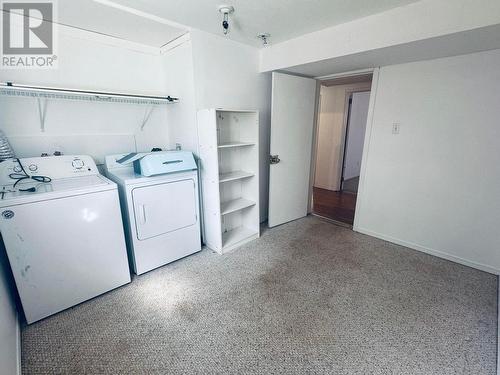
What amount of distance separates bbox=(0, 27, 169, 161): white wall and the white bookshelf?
32.7 inches

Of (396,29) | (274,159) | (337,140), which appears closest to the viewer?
(396,29)

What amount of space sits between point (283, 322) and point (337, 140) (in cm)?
390

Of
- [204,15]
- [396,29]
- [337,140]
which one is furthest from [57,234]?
[337,140]

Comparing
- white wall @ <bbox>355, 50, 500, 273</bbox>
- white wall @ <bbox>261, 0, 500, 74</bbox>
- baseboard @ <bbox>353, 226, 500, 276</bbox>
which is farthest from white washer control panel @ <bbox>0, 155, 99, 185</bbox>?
baseboard @ <bbox>353, 226, 500, 276</bbox>

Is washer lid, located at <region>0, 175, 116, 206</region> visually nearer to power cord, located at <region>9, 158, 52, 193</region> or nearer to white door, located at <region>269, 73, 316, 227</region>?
power cord, located at <region>9, 158, 52, 193</region>

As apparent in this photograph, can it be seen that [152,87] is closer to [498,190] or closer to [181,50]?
[181,50]

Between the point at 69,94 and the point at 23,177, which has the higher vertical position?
the point at 69,94

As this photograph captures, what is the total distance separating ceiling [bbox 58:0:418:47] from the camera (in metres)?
1.75

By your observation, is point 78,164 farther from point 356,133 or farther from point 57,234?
point 356,133

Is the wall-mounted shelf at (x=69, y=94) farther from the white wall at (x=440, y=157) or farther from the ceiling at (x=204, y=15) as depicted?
the white wall at (x=440, y=157)

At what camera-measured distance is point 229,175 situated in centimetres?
272

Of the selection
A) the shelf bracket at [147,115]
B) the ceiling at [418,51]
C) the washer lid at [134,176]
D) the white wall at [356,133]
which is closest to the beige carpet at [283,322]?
the washer lid at [134,176]

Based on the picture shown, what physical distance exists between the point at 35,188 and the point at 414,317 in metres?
2.99

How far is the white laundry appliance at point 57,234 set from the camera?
1.55 meters
